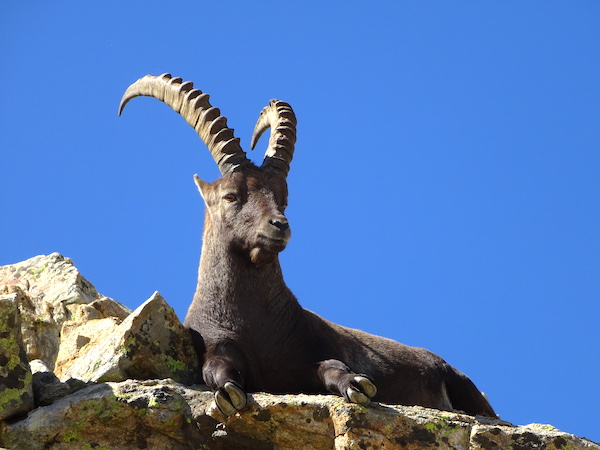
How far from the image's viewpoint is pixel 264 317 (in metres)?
11.4

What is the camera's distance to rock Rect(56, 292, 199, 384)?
10.5m

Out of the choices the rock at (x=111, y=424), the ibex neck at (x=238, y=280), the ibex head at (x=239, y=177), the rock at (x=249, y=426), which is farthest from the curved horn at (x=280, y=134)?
the rock at (x=111, y=424)

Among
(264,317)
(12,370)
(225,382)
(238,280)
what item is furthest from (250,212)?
(12,370)

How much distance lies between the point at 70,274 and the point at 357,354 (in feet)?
16.5

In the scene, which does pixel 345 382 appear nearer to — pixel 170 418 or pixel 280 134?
pixel 170 418

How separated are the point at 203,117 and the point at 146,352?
3.23m

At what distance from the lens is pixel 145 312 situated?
10859mm

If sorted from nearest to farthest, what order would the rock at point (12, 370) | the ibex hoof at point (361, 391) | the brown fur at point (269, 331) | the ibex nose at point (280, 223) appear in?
the ibex hoof at point (361, 391) < the rock at point (12, 370) < the brown fur at point (269, 331) < the ibex nose at point (280, 223)

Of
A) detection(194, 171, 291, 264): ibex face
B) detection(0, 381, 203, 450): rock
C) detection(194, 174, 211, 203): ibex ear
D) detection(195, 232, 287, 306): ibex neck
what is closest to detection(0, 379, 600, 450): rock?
detection(0, 381, 203, 450): rock

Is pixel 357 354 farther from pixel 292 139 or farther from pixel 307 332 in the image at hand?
pixel 292 139

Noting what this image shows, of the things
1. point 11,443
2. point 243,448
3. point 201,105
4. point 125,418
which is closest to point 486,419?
point 243,448

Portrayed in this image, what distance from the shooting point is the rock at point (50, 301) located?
13.0m

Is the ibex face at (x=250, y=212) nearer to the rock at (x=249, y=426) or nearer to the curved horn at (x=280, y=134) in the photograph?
the curved horn at (x=280, y=134)

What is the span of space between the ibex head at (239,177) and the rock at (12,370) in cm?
285
